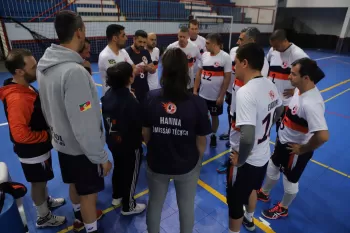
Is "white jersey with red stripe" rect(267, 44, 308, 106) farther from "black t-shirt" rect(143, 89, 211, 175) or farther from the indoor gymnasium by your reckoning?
"black t-shirt" rect(143, 89, 211, 175)

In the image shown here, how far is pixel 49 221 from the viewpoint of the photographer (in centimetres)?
278

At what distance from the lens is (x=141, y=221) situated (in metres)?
2.92

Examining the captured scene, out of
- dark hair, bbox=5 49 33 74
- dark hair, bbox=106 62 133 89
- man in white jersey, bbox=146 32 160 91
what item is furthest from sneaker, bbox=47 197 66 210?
man in white jersey, bbox=146 32 160 91

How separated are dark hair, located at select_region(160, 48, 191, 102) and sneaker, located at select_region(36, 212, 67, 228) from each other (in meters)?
2.18

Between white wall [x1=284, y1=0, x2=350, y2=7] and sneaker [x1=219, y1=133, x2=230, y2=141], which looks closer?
sneaker [x1=219, y1=133, x2=230, y2=141]

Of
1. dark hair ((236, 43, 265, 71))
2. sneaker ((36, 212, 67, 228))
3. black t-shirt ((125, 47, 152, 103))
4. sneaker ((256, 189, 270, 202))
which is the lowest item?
sneaker ((256, 189, 270, 202))

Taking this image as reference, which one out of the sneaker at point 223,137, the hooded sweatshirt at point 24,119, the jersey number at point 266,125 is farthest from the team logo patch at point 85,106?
the sneaker at point 223,137

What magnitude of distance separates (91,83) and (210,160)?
2902mm

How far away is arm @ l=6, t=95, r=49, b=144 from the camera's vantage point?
87.6 inches

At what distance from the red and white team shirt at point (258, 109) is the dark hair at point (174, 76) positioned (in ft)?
1.69

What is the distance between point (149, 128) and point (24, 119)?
1266 mm

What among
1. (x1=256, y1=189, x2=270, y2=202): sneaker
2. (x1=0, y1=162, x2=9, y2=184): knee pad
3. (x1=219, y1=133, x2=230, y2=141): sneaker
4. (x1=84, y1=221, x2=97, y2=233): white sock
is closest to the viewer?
(x1=0, y1=162, x2=9, y2=184): knee pad

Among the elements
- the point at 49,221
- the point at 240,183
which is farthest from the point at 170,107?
the point at 49,221

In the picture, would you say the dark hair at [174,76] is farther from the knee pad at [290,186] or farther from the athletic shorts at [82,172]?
the knee pad at [290,186]
